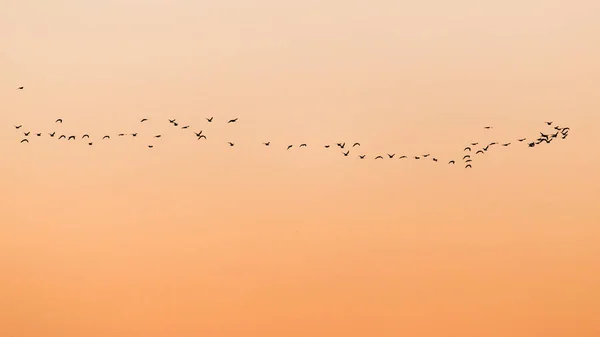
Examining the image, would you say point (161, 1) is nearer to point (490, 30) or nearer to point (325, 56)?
point (325, 56)

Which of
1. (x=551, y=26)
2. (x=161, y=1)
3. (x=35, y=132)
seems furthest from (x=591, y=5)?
(x=35, y=132)

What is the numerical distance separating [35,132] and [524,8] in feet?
15.8

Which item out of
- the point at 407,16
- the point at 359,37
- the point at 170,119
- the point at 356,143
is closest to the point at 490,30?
the point at 407,16

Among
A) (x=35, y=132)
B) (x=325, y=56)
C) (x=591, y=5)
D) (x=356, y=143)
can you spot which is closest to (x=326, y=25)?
(x=325, y=56)

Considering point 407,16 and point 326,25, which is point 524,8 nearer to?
point 407,16

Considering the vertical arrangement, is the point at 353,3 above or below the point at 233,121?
above

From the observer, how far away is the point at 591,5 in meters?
5.87

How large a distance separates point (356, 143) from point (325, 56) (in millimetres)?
887

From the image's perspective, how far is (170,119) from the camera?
5949mm

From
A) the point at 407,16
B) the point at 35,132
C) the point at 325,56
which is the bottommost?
the point at 35,132

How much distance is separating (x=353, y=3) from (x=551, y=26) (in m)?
1.87

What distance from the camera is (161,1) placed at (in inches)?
237

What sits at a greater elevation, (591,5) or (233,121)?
(591,5)

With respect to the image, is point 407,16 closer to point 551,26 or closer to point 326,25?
point 326,25
